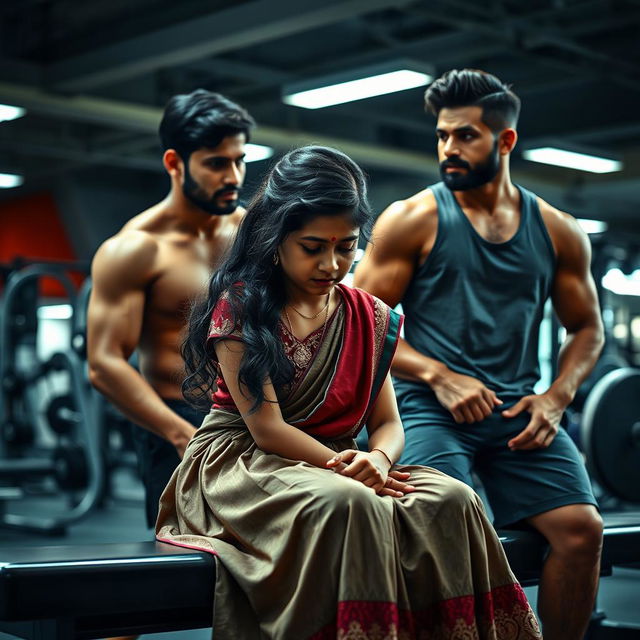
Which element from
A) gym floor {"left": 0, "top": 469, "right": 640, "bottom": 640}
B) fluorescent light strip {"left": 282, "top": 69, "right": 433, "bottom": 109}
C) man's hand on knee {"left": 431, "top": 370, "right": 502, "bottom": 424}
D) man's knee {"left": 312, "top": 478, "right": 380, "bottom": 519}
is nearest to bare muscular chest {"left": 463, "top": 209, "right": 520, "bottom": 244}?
man's hand on knee {"left": 431, "top": 370, "right": 502, "bottom": 424}

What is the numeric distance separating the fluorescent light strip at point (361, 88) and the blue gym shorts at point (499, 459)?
4.16m

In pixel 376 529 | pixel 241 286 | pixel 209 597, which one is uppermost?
pixel 241 286

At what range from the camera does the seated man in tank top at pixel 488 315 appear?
95.2 inches

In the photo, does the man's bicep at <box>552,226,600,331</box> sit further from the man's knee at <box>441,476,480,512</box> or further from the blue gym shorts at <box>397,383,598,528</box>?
the man's knee at <box>441,476,480,512</box>

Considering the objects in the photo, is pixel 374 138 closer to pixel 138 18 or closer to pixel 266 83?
pixel 266 83

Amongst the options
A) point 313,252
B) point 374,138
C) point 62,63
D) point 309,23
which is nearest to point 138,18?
point 62,63

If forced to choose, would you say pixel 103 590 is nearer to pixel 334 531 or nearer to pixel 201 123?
pixel 334 531

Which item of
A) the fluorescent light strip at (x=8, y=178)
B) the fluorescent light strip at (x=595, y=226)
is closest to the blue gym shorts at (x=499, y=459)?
the fluorescent light strip at (x=8, y=178)

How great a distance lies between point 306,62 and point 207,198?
5.98 meters

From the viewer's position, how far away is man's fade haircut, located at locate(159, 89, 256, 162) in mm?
2715

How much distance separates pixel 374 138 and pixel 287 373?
861 centimetres

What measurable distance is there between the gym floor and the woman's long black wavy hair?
65.7 inches

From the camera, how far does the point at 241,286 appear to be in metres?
2.00

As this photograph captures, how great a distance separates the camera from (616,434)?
4375mm
